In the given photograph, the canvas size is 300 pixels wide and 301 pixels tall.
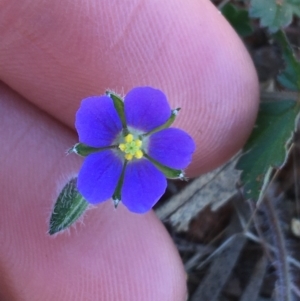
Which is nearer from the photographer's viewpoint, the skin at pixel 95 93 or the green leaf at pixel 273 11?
the skin at pixel 95 93

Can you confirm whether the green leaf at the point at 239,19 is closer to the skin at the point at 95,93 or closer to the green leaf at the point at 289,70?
the green leaf at the point at 289,70

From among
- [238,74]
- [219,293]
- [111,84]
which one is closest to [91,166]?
[111,84]

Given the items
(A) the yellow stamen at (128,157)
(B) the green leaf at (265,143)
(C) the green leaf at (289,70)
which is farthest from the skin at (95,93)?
(A) the yellow stamen at (128,157)

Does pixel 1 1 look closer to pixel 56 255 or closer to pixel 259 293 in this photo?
pixel 56 255

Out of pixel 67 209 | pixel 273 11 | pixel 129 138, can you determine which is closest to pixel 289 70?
pixel 273 11

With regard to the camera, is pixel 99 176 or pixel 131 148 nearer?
pixel 99 176

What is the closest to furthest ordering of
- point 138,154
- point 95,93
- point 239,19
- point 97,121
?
point 97,121 < point 138,154 < point 95,93 < point 239,19

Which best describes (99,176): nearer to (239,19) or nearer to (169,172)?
(169,172)
